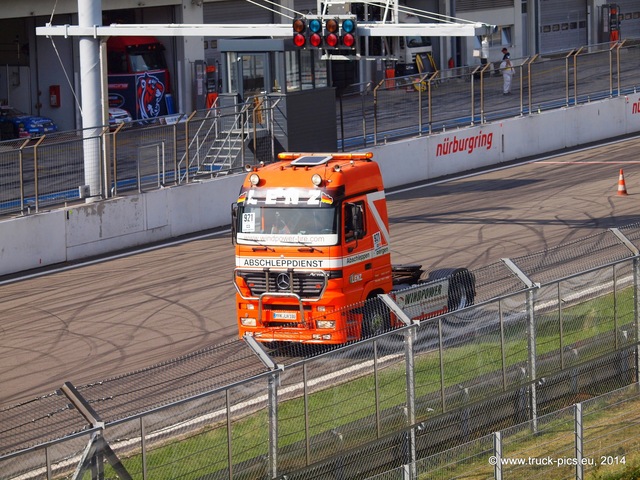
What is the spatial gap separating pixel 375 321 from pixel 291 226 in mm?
3138

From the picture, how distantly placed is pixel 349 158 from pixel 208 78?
29652mm

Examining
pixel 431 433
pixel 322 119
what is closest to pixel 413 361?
pixel 431 433

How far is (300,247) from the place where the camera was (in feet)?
52.8

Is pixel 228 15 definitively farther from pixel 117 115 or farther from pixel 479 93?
pixel 479 93

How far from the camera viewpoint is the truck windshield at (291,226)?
16078mm

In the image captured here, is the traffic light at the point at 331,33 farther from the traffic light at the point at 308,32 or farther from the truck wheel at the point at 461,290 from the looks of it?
the truck wheel at the point at 461,290

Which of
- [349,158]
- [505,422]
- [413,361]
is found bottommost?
[505,422]

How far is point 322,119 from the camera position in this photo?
28.9 m

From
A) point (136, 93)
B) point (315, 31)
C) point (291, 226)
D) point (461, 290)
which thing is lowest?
point (461, 290)

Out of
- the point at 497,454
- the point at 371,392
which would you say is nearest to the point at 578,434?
the point at 497,454

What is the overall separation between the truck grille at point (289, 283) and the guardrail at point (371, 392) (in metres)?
1.43

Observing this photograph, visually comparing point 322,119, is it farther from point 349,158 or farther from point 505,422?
point 505,422

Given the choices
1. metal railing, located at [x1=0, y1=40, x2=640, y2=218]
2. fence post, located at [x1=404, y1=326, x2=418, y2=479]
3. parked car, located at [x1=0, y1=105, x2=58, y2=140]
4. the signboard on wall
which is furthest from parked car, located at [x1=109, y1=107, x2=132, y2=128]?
fence post, located at [x1=404, y1=326, x2=418, y2=479]

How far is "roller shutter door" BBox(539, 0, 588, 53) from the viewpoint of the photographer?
62.6 metres
